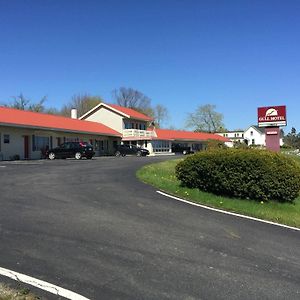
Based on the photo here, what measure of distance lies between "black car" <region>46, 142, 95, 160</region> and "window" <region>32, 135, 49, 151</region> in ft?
5.29

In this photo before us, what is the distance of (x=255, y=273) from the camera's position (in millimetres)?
6219

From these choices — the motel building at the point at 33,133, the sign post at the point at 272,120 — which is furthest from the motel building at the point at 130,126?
the sign post at the point at 272,120

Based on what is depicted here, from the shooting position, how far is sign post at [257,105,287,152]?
26.1 m

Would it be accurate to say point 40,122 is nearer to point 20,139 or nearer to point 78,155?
point 20,139

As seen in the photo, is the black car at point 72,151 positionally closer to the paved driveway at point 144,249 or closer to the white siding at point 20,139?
the white siding at point 20,139

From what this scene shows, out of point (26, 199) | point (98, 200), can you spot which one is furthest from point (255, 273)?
point (26, 199)

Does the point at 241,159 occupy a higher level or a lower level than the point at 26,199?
higher

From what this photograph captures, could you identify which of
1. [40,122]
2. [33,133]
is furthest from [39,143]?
[40,122]

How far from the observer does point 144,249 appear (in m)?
7.03

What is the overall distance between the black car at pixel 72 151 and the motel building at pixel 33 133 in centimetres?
189

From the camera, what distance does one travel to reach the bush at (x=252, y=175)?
1278cm

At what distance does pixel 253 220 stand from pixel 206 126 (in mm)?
115395

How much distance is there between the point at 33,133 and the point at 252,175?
2948 centimetres

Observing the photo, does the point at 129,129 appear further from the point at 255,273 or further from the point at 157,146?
the point at 255,273
